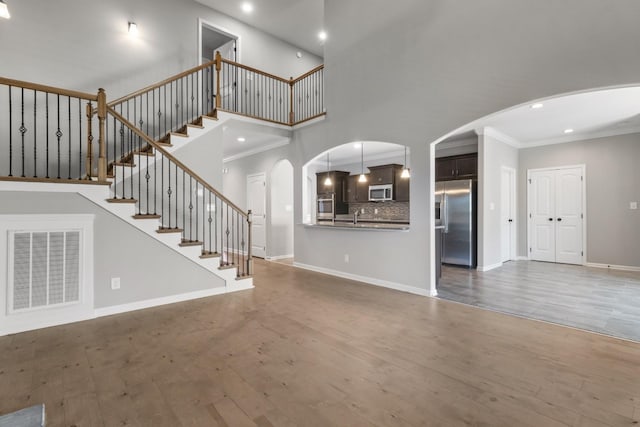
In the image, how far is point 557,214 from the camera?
271 inches

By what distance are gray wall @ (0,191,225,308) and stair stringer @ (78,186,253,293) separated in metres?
0.05

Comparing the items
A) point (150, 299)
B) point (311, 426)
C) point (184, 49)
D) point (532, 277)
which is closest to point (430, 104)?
point (532, 277)

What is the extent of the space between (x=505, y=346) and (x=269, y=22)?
7562 millimetres

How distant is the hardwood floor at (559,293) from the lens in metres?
3.38

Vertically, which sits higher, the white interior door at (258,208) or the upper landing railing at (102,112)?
the upper landing railing at (102,112)

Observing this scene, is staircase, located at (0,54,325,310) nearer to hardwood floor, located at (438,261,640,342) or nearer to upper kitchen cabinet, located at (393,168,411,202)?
upper kitchen cabinet, located at (393,168,411,202)

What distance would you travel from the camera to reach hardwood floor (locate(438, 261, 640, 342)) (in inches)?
133

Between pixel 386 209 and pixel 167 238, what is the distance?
→ 5914 mm

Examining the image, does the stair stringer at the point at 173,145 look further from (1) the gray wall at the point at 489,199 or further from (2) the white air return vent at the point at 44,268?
(1) the gray wall at the point at 489,199

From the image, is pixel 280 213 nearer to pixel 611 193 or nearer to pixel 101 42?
pixel 101 42

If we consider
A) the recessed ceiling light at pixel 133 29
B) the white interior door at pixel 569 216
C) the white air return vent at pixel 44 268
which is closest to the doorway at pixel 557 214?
the white interior door at pixel 569 216

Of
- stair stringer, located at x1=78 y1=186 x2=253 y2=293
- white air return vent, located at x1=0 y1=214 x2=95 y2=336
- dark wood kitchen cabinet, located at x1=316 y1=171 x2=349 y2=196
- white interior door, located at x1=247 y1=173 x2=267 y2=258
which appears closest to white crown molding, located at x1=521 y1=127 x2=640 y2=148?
dark wood kitchen cabinet, located at x1=316 y1=171 x2=349 y2=196

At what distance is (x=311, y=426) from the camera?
5.68ft

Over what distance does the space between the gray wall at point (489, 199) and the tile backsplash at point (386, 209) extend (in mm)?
2154
